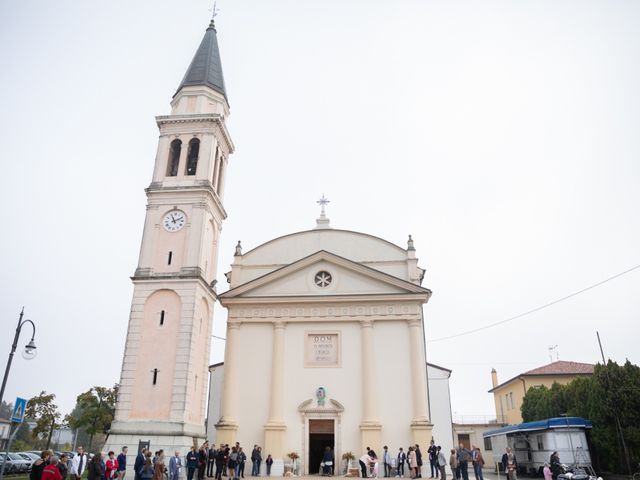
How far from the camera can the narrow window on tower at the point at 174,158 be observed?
83.7ft

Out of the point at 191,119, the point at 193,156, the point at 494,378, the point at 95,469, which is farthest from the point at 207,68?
the point at 494,378

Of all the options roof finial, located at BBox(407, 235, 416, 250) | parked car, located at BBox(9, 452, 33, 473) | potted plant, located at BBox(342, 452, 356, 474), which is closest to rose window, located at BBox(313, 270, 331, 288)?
roof finial, located at BBox(407, 235, 416, 250)

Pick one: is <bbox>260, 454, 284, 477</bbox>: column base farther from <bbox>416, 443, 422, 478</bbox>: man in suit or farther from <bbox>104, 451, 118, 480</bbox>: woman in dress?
<bbox>104, 451, 118, 480</bbox>: woman in dress

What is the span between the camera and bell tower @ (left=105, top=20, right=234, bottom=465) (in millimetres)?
20453

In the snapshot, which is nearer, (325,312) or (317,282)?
(325,312)

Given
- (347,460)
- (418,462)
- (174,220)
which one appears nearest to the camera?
(418,462)

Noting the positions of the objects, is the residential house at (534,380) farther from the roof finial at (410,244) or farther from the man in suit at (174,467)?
the man in suit at (174,467)

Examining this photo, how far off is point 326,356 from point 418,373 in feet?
13.8

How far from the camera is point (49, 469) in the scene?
10844 millimetres

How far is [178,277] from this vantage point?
74.3ft

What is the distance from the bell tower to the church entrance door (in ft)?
16.1

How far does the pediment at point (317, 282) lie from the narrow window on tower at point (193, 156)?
21.6 ft

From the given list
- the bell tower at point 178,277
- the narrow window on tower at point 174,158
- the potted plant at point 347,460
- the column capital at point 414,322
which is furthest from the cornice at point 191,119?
the potted plant at point 347,460

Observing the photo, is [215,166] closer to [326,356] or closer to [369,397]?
[326,356]
